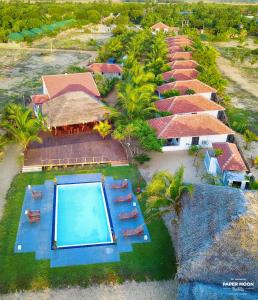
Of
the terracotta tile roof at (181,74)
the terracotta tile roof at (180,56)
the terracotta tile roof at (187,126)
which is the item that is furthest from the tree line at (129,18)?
the terracotta tile roof at (187,126)

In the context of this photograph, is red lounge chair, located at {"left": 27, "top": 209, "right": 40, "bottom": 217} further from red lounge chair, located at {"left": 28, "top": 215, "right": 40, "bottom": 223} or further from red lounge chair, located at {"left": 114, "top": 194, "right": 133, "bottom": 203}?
red lounge chair, located at {"left": 114, "top": 194, "right": 133, "bottom": 203}

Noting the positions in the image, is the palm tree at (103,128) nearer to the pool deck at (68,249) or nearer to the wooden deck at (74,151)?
the wooden deck at (74,151)

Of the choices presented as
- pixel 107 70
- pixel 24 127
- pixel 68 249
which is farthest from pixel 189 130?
pixel 107 70

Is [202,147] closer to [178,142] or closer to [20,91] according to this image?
[178,142]

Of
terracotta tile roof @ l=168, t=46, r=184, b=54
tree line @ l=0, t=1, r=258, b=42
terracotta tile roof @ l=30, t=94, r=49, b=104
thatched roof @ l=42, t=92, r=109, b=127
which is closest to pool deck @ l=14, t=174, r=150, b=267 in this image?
thatched roof @ l=42, t=92, r=109, b=127

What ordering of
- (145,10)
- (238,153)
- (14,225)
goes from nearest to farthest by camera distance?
1. (14,225)
2. (238,153)
3. (145,10)

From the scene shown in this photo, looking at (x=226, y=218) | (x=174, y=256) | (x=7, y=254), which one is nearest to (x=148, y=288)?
(x=174, y=256)
